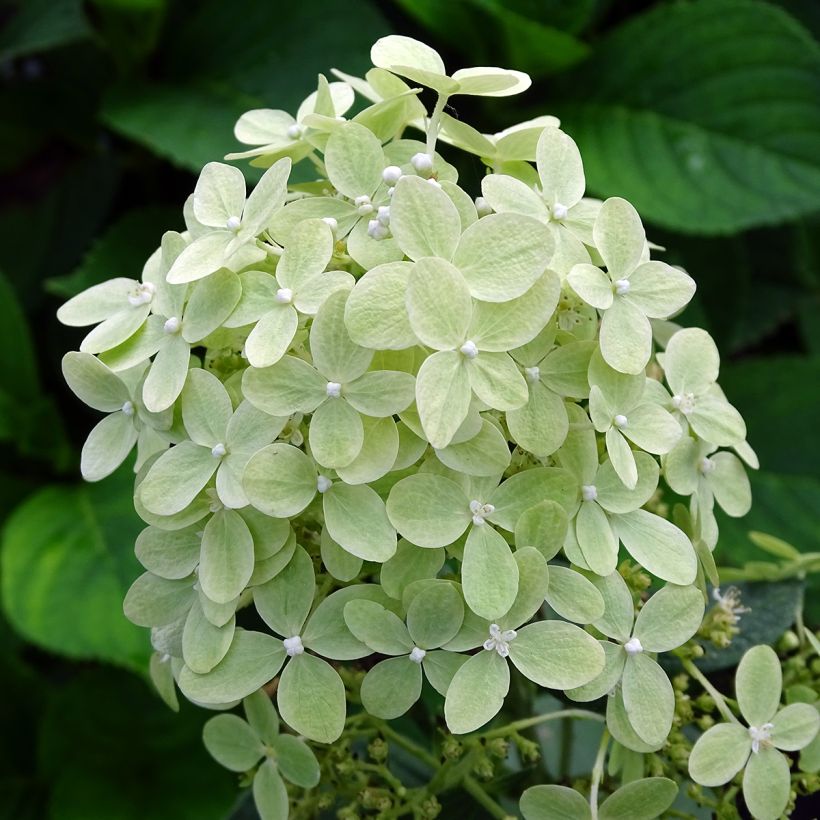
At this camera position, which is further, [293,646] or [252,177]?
[252,177]

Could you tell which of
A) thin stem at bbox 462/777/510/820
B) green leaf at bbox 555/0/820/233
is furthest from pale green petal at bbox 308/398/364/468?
green leaf at bbox 555/0/820/233

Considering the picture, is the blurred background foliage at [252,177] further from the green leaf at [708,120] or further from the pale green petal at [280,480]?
the pale green petal at [280,480]

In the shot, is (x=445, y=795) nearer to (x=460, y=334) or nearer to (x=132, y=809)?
(x=460, y=334)

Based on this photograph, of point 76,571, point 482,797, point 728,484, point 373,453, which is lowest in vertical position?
point 76,571

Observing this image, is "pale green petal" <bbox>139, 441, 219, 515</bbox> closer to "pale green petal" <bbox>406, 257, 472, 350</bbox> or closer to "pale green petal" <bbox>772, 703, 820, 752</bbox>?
"pale green petal" <bbox>406, 257, 472, 350</bbox>

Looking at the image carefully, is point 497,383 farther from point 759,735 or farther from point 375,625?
point 759,735

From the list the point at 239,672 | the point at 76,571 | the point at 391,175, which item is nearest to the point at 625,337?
the point at 391,175

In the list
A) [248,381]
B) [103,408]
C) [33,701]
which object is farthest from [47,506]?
[248,381]

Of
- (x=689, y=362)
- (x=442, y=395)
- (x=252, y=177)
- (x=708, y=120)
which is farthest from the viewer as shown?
(x=708, y=120)
